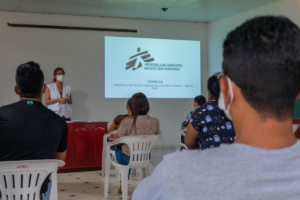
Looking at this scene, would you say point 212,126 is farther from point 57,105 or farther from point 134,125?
point 57,105

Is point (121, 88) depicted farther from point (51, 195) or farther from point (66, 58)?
point (51, 195)

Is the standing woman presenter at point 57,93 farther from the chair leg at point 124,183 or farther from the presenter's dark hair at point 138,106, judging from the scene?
the chair leg at point 124,183

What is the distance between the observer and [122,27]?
7.43m

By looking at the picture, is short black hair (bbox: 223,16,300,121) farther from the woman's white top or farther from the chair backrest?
the woman's white top

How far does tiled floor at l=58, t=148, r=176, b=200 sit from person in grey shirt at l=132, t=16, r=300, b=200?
3.18m

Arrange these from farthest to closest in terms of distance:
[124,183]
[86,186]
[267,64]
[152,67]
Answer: [152,67] → [86,186] → [124,183] → [267,64]

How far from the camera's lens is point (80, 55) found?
7.09m

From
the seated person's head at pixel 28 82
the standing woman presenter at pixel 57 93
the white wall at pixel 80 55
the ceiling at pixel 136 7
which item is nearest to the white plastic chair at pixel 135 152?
the seated person's head at pixel 28 82

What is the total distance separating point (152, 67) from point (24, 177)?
19.6ft

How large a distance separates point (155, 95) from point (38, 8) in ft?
10.8

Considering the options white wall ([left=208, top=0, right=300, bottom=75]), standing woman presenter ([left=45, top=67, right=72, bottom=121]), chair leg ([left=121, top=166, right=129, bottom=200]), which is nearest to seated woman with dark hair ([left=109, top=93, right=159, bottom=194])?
chair leg ([left=121, top=166, right=129, bottom=200])

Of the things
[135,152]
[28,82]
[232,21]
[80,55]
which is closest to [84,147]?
[135,152]

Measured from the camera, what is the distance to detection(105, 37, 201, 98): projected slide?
7316mm

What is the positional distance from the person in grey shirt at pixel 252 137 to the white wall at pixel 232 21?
18.0 feet
